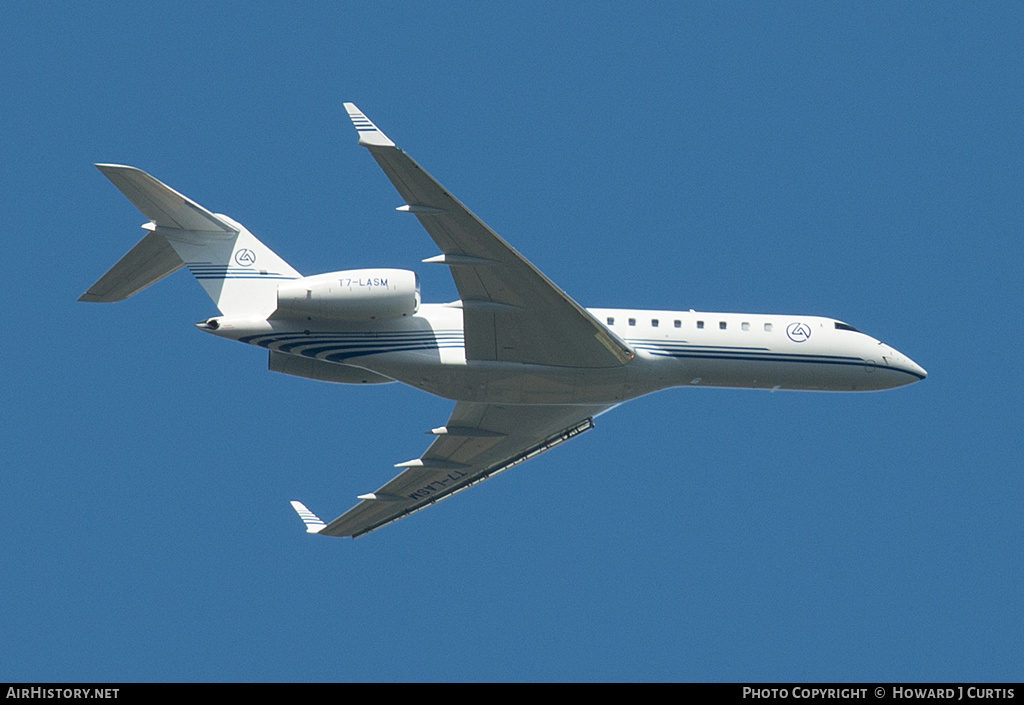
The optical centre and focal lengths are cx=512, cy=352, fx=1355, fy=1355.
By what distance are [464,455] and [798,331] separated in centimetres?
853

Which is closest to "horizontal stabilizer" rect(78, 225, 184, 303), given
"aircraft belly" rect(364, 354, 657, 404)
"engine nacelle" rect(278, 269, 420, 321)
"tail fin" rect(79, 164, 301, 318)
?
"tail fin" rect(79, 164, 301, 318)

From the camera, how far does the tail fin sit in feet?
94.3

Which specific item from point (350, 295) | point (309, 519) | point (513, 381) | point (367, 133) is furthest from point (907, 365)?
point (309, 519)

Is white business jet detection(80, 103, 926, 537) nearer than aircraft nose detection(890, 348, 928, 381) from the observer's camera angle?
Yes

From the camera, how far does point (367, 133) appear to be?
24.3 meters

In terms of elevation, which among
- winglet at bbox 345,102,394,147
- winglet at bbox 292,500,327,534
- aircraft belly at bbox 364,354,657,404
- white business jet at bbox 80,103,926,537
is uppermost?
winglet at bbox 345,102,394,147

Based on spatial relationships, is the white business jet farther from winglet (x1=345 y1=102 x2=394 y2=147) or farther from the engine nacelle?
winglet (x1=345 y1=102 x2=394 y2=147)

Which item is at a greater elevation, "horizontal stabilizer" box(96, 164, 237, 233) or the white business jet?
"horizontal stabilizer" box(96, 164, 237, 233)

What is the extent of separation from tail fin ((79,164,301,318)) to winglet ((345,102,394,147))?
5761 millimetres

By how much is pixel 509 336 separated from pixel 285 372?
4.87m

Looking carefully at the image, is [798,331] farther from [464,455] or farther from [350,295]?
[350,295]
